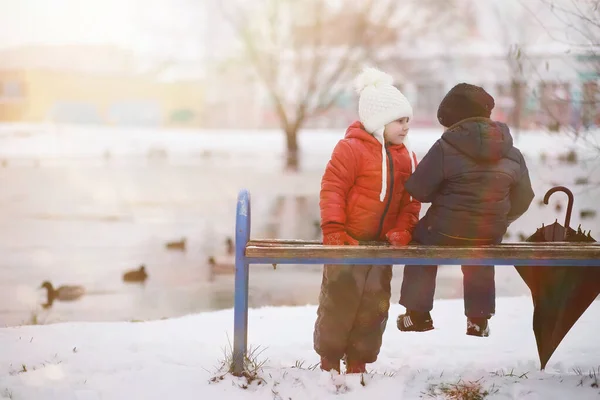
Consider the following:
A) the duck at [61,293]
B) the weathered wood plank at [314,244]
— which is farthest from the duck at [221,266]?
the weathered wood plank at [314,244]

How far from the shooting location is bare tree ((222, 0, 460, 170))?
22.0 meters

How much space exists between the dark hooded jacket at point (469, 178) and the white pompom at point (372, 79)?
499mm

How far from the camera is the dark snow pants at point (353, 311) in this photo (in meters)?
4.12

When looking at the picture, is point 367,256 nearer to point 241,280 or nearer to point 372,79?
point 241,280

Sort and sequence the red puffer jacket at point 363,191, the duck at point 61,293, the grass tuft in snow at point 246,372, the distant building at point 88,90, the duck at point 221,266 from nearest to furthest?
the grass tuft in snow at point 246,372
the red puffer jacket at point 363,191
the duck at point 61,293
the duck at point 221,266
the distant building at point 88,90

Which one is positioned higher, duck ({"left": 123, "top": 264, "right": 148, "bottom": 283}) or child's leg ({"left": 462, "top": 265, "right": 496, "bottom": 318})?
child's leg ({"left": 462, "top": 265, "right": 496, "bottom": 318})

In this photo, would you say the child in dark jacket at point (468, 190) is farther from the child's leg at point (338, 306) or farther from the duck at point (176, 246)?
the duck at point (176, 246)

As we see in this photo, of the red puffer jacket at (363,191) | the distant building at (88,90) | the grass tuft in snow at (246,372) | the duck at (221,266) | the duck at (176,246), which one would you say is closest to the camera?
the grass tuft in snow at (246,372)

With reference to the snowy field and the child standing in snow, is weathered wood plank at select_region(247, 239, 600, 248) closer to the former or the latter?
the child standing in snow

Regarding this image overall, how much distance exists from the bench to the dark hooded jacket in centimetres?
18

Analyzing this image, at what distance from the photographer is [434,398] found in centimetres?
375

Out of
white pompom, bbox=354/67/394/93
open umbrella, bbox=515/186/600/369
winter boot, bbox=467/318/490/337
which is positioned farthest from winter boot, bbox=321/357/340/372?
white pompom, bbox=354/67/394/93

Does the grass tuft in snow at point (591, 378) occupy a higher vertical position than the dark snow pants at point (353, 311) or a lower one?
lower

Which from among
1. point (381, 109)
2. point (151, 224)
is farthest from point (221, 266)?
point (381, 109)
